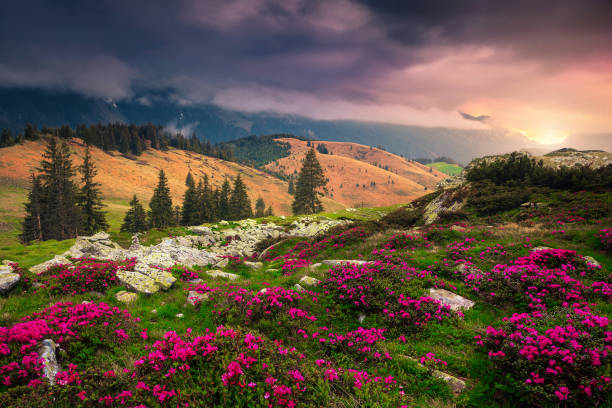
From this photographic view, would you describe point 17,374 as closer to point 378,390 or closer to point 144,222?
point 378,390

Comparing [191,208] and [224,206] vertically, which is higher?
[224,206]

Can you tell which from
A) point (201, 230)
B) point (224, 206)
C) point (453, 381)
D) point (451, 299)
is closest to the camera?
point (453, 381)

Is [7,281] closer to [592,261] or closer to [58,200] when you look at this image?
[592,261]

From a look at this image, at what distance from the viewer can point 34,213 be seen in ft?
209

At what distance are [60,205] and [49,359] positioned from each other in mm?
78592

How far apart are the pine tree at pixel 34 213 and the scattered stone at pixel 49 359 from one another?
79775 mm

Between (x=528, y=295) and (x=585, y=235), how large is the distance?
853 centimetres

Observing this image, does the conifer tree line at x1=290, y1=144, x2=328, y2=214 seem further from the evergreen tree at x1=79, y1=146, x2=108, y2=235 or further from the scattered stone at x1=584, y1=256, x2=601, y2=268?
the scattered stone at x1=584, y1=256, x2=601, y2=268

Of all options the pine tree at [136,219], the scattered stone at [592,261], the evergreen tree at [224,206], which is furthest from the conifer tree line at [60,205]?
the scattered stone at [592,261]

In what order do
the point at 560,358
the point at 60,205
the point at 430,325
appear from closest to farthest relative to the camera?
the point at 560,358 < the point at 430,325 < the point at 60,205

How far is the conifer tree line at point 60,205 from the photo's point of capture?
58.4m

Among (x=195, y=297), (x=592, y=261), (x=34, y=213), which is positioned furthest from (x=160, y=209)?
(x=592, y=261)

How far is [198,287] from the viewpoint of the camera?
11281 millimetres

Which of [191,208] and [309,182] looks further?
[309,182]
